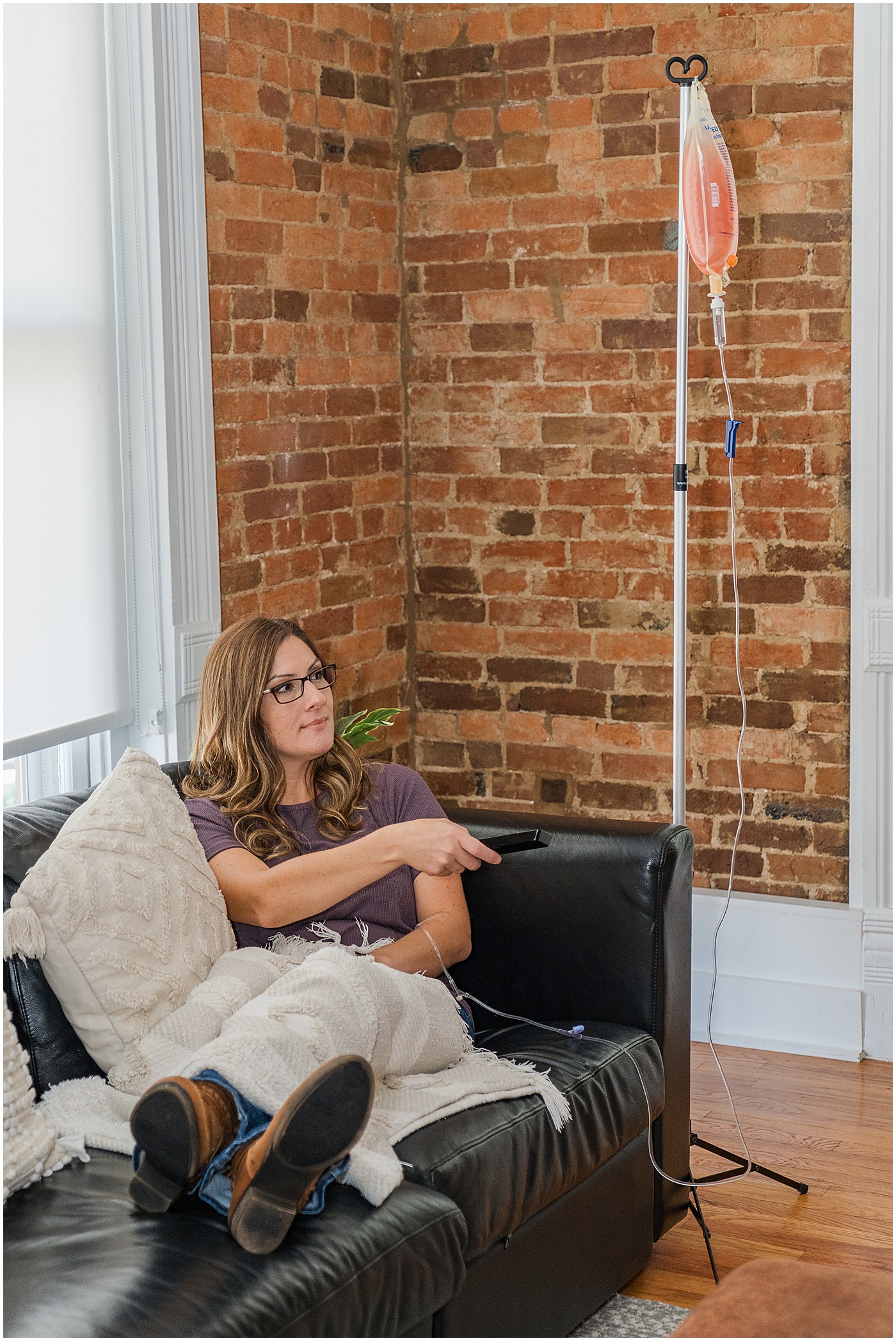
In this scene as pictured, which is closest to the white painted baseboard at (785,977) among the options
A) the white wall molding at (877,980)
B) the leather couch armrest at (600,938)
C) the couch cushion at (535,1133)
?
the white wall molding at (877,980)

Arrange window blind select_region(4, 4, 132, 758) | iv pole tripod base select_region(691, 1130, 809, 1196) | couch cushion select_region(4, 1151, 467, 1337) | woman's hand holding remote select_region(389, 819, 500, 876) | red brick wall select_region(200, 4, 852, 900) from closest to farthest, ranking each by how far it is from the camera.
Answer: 1. couch cushion select_region(4, 1151, 467, 1337)
2. woman's hand holding remote select_region(389, 819, 500, 876)
3. window blind select_region(4, 4, 132, 758)
4. iv pole tripod base select_region(691, 1130, 809, 1196)
5. red brick wall select_region(200, 4, 852, 900)

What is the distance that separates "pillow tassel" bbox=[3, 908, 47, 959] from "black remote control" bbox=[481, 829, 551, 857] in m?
0.70

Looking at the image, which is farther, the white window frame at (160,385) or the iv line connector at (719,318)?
the iv line connector at (719,318)

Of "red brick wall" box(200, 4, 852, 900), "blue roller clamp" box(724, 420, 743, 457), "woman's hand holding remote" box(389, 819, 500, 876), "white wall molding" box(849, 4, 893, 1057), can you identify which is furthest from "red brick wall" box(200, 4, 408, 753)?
"white wall molding" box(849, 4, 893, 1057)

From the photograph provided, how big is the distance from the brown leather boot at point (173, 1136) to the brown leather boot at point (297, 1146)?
7cm

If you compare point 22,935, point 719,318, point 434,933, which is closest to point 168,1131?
point 22,935


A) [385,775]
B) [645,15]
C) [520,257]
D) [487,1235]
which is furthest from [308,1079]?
[645,15]

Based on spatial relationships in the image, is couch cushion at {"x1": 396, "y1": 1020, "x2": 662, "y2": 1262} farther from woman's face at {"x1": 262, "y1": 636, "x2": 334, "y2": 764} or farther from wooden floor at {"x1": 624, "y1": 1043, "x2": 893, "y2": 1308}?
woman's face at {"x1": 262, "y1": 636, "x2": 334, "y2": 764}

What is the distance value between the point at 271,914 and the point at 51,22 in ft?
5.57

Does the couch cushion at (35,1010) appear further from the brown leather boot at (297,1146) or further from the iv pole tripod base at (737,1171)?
the iv pole tripod base at (737,1171)

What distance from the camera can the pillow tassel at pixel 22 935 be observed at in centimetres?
197

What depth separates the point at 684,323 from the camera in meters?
3.10

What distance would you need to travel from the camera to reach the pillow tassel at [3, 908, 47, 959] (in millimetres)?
1967

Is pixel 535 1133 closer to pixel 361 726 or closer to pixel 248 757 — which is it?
pixel 248 757
